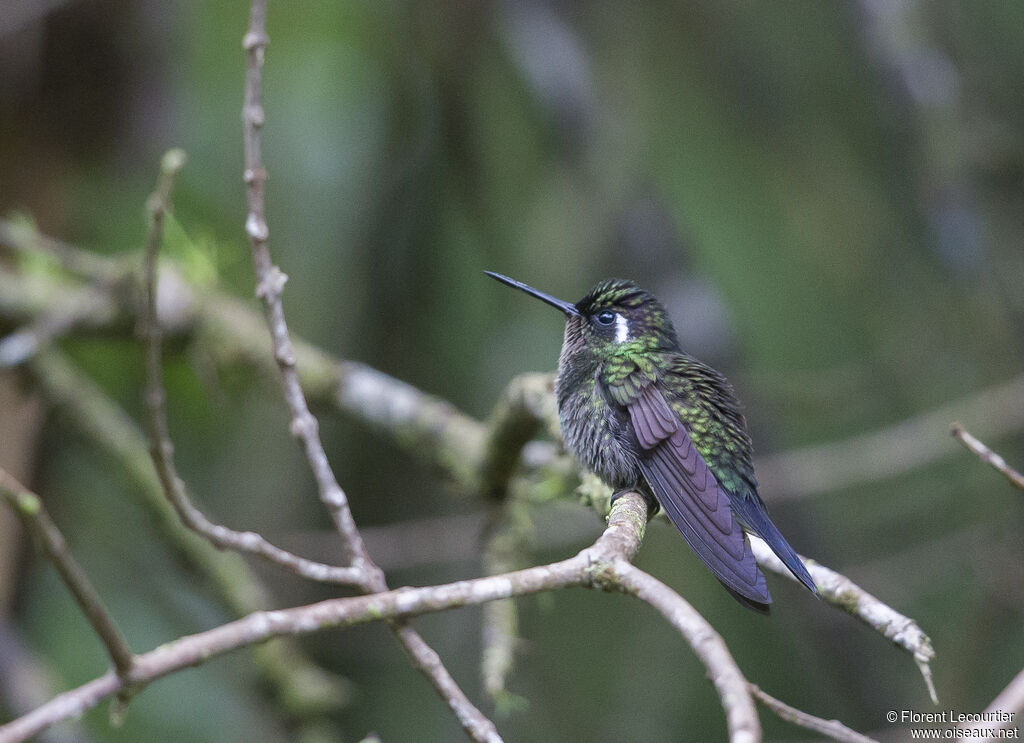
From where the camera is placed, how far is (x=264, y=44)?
175 centimetres

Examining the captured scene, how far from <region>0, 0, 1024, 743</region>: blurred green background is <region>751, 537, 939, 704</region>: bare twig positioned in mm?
1884

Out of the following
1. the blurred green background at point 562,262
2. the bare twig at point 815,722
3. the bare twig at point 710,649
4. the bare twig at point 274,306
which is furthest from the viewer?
the blurred green background at point 562,262

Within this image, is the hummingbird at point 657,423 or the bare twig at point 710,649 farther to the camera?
the hummingbird at point 657,423

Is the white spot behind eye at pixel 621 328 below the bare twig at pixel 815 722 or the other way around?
the other way around

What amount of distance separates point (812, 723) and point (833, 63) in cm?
490

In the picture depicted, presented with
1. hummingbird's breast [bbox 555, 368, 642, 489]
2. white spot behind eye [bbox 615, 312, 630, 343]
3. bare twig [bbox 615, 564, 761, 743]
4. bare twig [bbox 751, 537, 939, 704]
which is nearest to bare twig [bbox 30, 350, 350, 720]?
hummingbird's breast [bbox 555, 368, 642, 489]

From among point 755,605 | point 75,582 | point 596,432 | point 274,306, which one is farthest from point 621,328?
point 75,582

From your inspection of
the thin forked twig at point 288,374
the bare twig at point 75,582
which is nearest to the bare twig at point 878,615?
the thin forked twig at point 288,374

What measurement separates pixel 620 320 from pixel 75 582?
2.04 meters

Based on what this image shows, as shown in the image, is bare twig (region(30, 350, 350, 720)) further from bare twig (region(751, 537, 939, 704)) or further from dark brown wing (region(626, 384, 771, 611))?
bare twig (region(751, 537, 939, 704))

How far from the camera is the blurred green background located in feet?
13.6

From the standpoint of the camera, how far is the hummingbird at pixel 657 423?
2145 millimetres

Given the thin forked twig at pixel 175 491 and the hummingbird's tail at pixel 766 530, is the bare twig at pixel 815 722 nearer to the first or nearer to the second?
the hummingbird's tail at pixel 766 530

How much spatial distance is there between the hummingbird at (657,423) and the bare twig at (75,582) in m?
1.24
